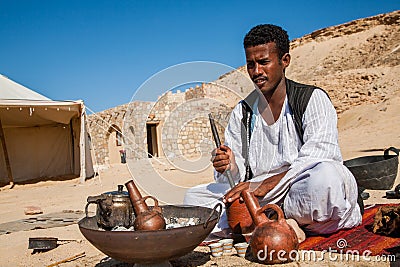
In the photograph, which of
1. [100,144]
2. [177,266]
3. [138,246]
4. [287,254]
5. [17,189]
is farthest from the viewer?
[100,144]

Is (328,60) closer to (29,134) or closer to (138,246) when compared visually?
(29,134)

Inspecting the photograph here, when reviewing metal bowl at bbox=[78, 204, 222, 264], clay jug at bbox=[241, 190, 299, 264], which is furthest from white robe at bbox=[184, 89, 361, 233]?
metal bowl at bbox=[78, 204, 222, 264]

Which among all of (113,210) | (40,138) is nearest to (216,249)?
(113,210)

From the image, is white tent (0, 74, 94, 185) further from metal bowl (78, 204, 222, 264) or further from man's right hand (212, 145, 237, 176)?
metal bowl (78, 204, 222, 264)

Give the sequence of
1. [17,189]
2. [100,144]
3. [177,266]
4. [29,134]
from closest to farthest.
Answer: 1. [177,266]
2. [17,189]
3. [29,134]
4. [100,144]

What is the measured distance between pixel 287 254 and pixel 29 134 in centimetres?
921

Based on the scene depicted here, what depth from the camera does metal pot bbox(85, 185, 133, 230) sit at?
6.69ft

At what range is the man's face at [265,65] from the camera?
239cm

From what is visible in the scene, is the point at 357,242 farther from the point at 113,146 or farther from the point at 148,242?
the point at 113,146

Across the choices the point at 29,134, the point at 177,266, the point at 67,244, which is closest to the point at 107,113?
the point at 29,134

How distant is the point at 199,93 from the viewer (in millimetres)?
2893

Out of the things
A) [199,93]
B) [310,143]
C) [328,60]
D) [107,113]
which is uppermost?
[328,60]

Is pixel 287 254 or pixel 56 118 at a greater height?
pixel 56 118

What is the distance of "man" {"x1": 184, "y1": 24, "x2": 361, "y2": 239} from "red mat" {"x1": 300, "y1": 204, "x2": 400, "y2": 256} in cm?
6
